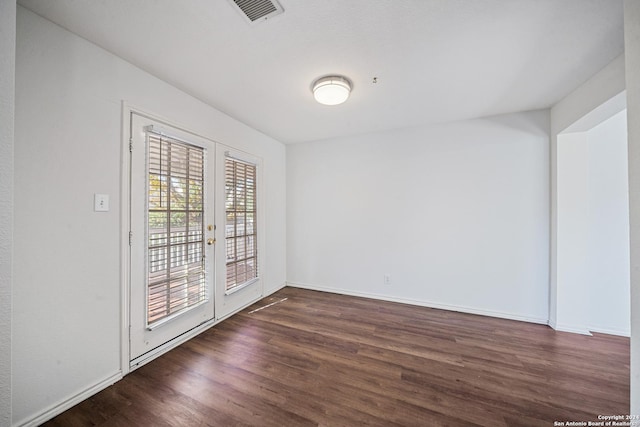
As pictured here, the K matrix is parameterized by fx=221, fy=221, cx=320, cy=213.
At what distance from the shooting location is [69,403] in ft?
4.86

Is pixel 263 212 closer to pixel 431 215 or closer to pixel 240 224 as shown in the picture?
pixel 240 224

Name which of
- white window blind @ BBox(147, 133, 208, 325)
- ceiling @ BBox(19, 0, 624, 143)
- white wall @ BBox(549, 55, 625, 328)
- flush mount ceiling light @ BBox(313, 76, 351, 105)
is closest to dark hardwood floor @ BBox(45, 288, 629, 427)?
white window blind @ BBox(147, 133, 208, 325)

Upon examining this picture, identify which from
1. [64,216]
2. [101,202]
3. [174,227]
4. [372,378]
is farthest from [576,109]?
[64,216]

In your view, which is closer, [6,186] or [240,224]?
[6,186]

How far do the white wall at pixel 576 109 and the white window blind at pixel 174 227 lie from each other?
370cm

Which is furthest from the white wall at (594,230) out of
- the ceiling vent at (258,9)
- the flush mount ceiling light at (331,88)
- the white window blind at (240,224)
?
the white window blind at (240,224)

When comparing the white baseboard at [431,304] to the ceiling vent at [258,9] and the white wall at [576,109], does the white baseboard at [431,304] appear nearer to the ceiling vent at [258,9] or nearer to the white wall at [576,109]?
the white wall at [576,109]

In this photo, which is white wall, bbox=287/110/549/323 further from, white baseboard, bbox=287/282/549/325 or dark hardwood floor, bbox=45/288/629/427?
dark hardwood floor, bbox=45/288/629/427

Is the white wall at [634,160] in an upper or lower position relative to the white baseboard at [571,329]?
upper

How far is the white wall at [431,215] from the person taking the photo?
2.69 meters

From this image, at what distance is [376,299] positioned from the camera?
134 inches

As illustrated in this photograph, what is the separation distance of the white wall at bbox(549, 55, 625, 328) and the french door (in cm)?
367

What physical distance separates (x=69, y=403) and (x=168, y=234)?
1256 millimetres

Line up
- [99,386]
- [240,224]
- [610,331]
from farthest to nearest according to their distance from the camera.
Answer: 1. [240,224]
2. [610,331]
3. [99,386]
